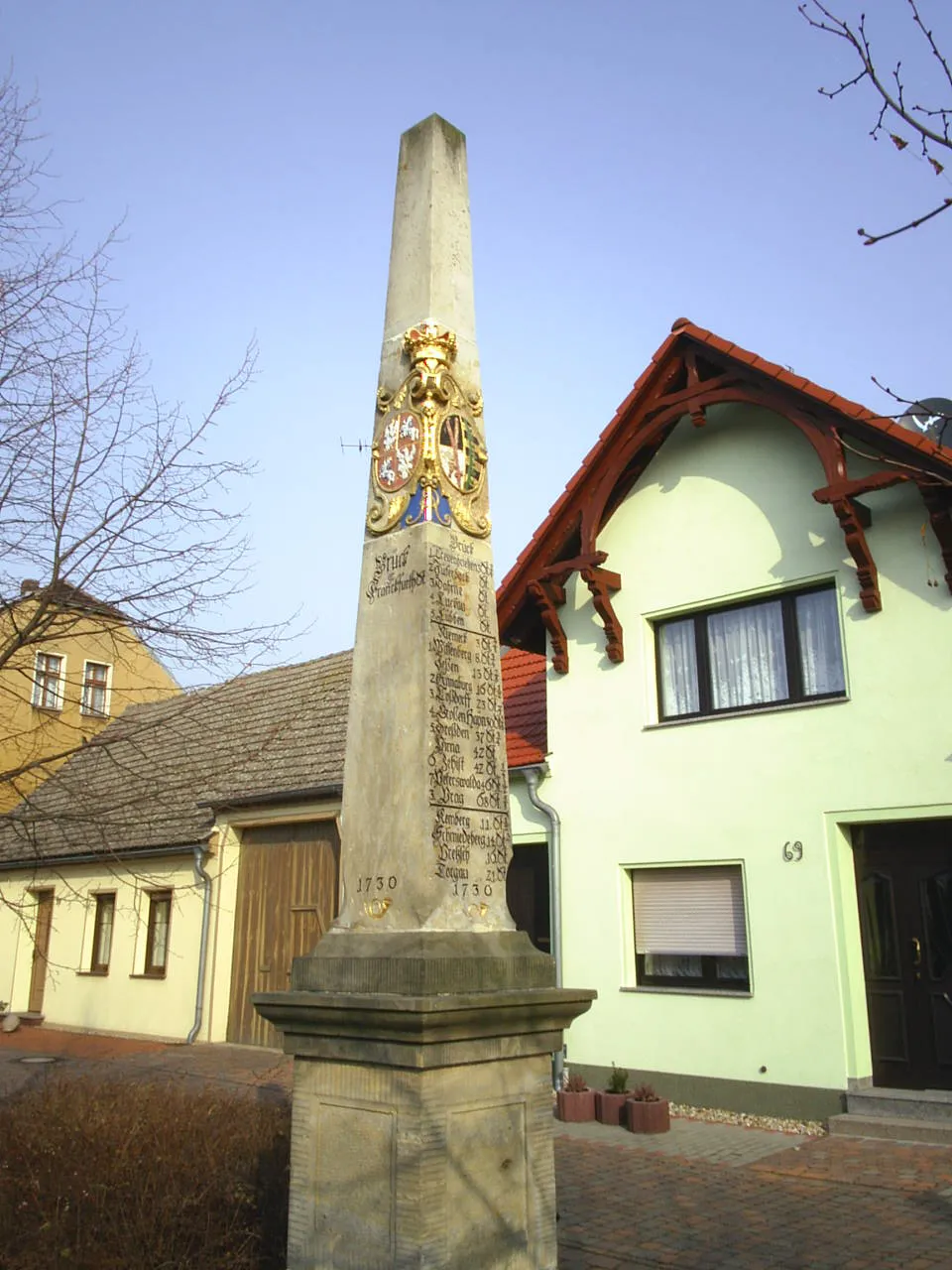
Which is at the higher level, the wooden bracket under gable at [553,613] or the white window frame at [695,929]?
the wooden bracket under gable at [553,613]

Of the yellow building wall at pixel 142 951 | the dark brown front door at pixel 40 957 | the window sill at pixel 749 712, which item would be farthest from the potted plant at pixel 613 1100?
the dark brown front door at pixel 40 957

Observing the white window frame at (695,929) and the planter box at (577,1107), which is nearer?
the planter box at (577,1107)

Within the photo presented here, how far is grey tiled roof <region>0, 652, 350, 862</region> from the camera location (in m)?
6.93

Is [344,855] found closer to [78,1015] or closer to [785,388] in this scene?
[785,388]

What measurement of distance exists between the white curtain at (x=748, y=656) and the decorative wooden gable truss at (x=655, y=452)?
1070 mm

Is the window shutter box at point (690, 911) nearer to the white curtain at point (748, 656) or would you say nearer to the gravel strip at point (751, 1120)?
the gravel strip at point (751, 1120)

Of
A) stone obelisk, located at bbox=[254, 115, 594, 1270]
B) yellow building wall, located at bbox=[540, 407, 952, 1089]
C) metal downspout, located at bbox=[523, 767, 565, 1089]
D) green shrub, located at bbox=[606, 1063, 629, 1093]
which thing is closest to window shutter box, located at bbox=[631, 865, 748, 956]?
yellow building wall, located at bbox=[540, 407, 952, 1089]

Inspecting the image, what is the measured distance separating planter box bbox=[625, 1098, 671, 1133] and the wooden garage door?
6.00 metres

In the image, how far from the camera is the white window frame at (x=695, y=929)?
33.6ft

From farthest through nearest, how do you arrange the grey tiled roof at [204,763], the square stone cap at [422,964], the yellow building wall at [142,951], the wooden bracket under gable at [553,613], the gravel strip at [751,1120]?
the yellow building wall at [142,951], the wooden bracket under gable at [553,613], the gravel strip at [751,1120], the grey tiled roof at [204,763], the square stone cap at [422,964]

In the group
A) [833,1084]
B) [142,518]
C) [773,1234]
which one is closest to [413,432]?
[142,518]

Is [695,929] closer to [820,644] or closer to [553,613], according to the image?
[820,644]

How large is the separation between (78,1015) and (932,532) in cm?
1538

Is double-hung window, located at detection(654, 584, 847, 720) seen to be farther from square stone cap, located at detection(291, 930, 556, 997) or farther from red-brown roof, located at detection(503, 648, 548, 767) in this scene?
square stone cap, located at detection(291, 930, 556, 997)
